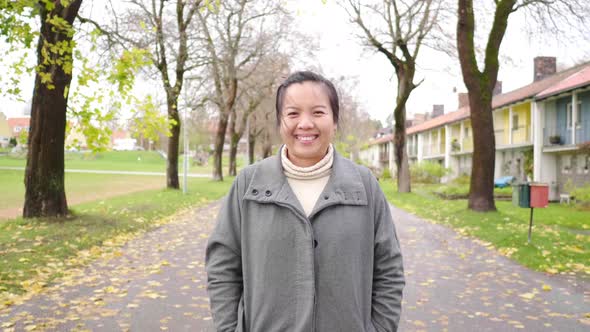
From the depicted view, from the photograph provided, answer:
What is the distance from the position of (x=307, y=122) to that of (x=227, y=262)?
0.72 m

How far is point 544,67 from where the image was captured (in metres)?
37.6

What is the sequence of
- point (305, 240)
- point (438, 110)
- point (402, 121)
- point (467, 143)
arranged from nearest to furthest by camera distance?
point (305, 240) → point (402, 121) → point (467, 143) → point (438, 110)

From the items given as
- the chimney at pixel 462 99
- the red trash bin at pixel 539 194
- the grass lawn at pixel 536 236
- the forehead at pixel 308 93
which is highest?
the chimney at pixel 462 99

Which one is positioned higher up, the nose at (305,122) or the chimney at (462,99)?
the chimney at (462,99)

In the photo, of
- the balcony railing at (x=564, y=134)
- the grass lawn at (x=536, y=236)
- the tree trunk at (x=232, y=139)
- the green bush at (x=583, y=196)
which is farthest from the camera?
the tree trunk at (x=232, y=139)

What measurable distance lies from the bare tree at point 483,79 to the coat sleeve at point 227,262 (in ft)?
48.6

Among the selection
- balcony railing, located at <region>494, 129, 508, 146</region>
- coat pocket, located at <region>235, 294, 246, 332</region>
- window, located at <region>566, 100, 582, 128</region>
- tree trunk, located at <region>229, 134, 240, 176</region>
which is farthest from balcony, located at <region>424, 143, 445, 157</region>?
coat pocket, located at <region>235, 294, 246, 332</region>

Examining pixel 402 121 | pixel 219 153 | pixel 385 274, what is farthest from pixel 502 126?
pixel 385 274

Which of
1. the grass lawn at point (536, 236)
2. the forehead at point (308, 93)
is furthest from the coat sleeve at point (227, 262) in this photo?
the grass lawn at point (536, 236)

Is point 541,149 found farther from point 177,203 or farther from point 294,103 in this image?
point 294,103

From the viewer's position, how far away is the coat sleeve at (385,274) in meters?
2.30

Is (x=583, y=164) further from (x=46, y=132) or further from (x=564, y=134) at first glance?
(x=46, y=132)

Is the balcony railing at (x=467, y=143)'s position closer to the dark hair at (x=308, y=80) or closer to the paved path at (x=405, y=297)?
the paved path at (x=405, y=297)

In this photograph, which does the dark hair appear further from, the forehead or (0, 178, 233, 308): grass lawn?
(0, 178, 233, 308): grass lawn
